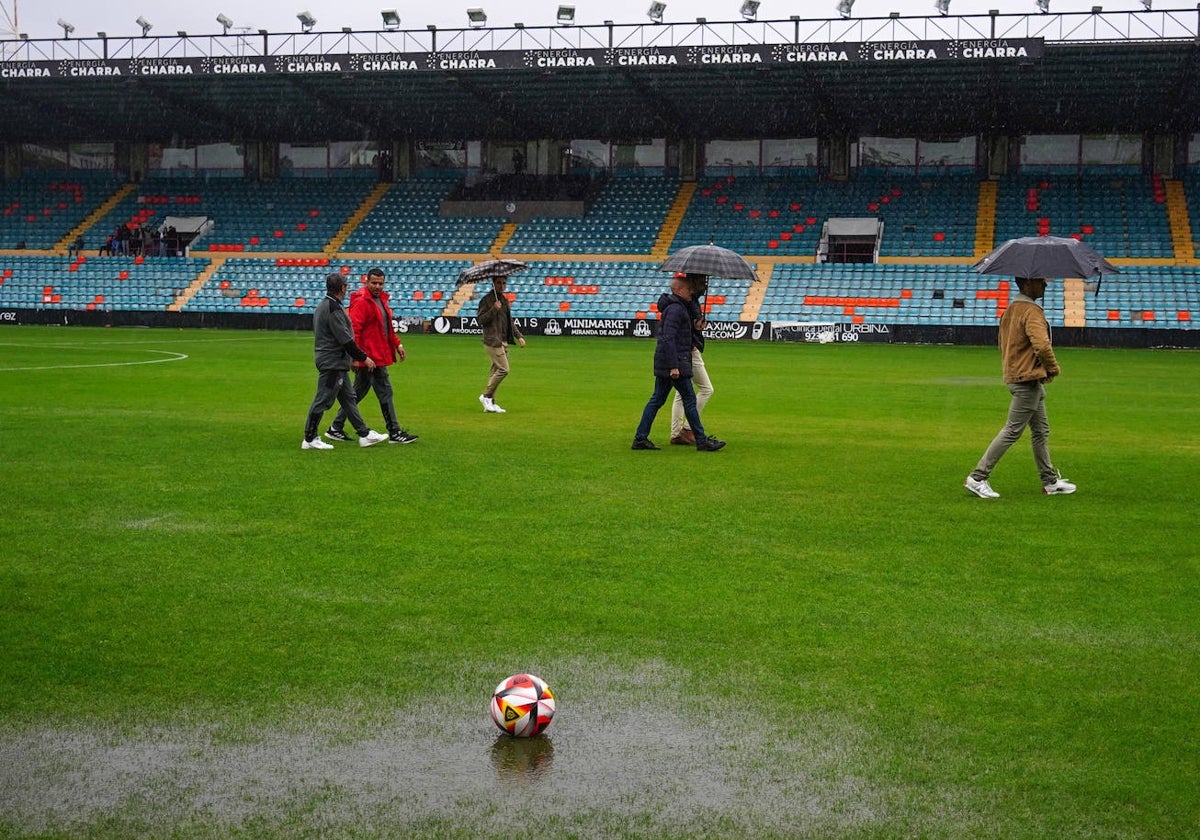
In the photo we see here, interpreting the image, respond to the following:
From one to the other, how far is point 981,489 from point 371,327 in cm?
707

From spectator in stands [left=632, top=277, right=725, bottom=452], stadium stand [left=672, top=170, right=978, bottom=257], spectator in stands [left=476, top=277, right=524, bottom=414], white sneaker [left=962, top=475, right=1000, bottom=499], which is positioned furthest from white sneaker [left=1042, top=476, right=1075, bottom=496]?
stadium stand [left=672, top=170, right=978, bottom=257]

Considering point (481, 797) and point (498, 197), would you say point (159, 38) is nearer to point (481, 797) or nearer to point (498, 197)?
point (498, 197)

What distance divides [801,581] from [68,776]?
4383 mm

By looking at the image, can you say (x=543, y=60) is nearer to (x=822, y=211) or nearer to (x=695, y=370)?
(x=822, y=211)

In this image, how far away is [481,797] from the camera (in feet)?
15.2

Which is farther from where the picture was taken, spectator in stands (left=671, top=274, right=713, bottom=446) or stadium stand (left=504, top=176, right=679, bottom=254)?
stadium stand (left=504, top=176, right=679, bottom=254)

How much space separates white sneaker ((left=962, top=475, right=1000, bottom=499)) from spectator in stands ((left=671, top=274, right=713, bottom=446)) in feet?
12.2

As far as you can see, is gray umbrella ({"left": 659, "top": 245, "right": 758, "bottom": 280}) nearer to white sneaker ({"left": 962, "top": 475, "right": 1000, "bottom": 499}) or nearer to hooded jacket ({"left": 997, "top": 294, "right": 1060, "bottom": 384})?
hooded jacket ({"left": 997, "top": 294, "right": 1060, "bottom": 384})

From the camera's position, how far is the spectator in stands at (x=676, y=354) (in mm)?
13336

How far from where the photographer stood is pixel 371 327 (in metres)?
14.5

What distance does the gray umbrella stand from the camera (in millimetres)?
13867

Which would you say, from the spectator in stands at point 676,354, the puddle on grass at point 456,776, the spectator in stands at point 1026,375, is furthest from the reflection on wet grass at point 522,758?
the spectator in stands at point 676,354

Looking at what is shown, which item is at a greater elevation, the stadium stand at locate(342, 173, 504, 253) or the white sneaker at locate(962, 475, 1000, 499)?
the stadium stand at locate(342, 173, 504, 253)

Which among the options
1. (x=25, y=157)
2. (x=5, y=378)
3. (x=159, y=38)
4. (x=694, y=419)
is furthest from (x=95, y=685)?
(x=25, y=157)
